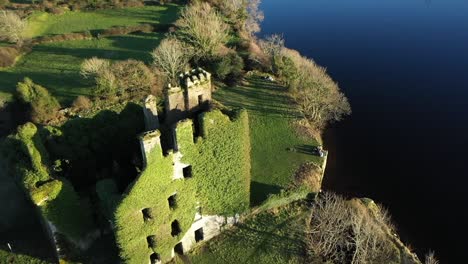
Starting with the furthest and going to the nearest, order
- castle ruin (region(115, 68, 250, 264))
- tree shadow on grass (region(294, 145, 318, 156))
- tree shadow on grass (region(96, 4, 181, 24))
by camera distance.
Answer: tree shadow on grass (region(96, 4, 181, 24))
tree shadow on grass (region(294, 145, 318, 156))
castle ruin (region(115, 68, 250, 264))

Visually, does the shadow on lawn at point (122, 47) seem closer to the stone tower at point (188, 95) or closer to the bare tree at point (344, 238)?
the stone tower at point (188, 95)

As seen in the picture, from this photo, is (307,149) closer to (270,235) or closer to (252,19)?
(270,235)

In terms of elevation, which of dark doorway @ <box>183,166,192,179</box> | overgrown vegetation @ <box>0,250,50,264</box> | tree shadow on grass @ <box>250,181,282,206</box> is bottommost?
overgrown vegetation @ <box>0,250,50,264</box>

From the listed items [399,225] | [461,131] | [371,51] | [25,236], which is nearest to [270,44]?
[371,51]

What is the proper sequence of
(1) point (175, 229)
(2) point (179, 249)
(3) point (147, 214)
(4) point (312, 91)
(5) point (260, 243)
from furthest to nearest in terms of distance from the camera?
(4) point (312, 91), (5) point (260, 243), (2) point (179, 249), (1) point (175, 229), (3) point (147, 214)

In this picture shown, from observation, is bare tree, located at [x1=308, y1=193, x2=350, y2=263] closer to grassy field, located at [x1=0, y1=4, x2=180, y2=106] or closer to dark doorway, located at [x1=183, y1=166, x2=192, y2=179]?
dark doorway, located at [x1=183, y1=166, x2=192, y2=179]

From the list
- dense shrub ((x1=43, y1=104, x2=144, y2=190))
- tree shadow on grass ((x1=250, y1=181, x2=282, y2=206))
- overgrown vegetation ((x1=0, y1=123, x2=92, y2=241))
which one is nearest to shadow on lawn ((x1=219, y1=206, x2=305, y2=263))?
tree shadow on grass ((x1=250, y1=181, x2=282, y2=206))

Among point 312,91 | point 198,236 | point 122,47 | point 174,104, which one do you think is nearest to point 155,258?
point 198,236

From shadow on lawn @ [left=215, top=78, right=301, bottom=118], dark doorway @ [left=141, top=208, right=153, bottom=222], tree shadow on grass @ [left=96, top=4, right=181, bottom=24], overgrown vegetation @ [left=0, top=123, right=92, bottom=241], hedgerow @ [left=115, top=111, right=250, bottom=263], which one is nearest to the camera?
hedgerow @ [left=115, top=111, right=250, bottom=263]
